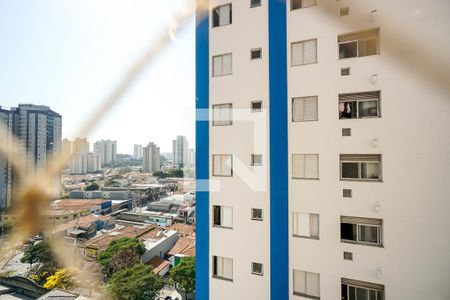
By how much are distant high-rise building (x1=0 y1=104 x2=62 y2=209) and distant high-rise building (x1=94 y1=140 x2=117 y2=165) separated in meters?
60.4

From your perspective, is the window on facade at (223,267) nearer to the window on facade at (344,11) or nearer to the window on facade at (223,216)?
the window on facade at (223,216)

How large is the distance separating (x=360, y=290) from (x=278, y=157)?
3.71 meters

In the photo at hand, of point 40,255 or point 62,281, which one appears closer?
point 62,281

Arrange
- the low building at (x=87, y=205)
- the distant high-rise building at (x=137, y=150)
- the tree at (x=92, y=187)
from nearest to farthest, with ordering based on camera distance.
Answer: the low building at (x=87, y=205) → the tree at (x=92, y=187) → the distant high-rise building at (x=137, y=150)

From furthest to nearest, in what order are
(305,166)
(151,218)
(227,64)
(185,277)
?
1. (151,218)
2. (185,277)
3. (227,64)
4. (305,166)

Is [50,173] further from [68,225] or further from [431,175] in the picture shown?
[68,225]

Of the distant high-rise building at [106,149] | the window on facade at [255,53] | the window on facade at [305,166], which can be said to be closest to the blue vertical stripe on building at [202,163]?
the window on facade at [255,53]

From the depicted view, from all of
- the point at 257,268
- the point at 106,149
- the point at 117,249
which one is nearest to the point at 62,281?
the point at 117,249

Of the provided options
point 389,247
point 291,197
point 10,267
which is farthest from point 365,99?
point 10,267

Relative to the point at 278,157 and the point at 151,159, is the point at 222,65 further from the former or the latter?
the point at 151,159

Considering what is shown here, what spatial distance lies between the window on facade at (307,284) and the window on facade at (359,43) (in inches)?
222

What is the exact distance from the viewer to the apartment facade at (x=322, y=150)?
5.07 meters

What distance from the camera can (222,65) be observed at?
6820 millimetres

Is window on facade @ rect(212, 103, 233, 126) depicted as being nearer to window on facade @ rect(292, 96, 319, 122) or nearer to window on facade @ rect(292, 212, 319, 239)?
window on facade @ rect(292, 96, 319, 122)
